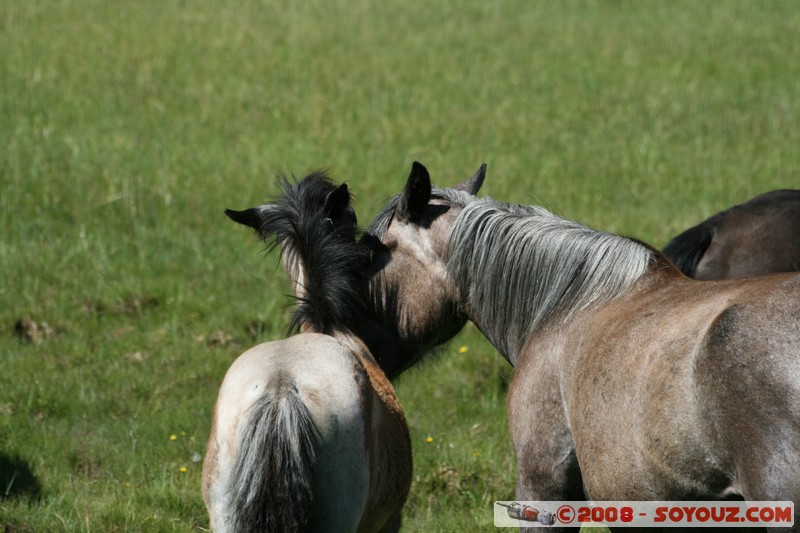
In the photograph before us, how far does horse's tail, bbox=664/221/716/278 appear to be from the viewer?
6055 mm

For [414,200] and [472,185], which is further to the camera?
[472,185]

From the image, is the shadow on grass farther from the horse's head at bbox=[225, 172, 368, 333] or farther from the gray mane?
the gray mane

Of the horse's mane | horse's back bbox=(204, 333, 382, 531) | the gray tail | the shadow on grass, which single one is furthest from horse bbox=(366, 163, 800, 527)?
the shadow on grass

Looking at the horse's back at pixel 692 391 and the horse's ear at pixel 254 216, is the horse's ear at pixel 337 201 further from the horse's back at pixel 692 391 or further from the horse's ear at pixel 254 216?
the horse's back at pixel 692 391

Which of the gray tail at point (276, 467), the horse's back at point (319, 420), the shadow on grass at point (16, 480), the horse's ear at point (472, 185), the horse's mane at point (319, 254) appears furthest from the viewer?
the shadow on grass at point (16, 480)

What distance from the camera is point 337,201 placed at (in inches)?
165

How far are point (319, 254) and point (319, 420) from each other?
1.01 metres

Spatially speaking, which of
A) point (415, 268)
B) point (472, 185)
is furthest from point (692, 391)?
point (472, 185)

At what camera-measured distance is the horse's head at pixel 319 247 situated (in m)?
4.05

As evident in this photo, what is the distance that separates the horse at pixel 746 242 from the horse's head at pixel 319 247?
2.58 metres

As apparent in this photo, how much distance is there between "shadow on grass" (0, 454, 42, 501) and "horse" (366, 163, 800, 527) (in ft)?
7.53

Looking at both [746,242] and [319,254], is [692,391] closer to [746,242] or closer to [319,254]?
[319,254]

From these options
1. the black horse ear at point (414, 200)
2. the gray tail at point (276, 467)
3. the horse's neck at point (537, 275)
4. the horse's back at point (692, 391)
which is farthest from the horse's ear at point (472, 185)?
the gray tail at point (276, 467)

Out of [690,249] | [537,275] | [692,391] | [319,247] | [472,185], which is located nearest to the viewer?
[692,391]
